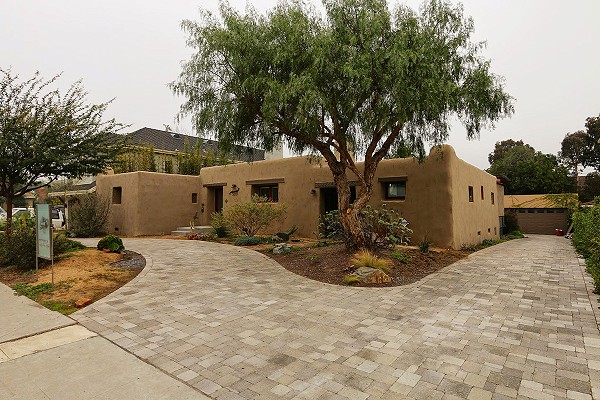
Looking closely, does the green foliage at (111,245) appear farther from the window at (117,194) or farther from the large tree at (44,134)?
the window at (117,194)

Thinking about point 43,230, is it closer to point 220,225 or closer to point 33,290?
point 33,290

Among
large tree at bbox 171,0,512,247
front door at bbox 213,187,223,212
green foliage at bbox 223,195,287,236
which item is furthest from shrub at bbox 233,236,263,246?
front door at bbox 213,187,223,212

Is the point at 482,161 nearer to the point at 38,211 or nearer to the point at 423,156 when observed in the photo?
the point at 423,156

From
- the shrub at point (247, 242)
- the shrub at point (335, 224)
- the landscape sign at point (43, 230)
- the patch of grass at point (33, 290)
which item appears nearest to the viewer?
the patch of grass at point (33, 290)

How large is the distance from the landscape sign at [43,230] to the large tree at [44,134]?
3.12 m

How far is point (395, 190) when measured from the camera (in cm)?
1355

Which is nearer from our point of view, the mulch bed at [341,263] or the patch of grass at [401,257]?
the mulch bed at [341,263]

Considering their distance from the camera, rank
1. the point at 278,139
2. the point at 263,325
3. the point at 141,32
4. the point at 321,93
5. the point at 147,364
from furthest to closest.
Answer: the point at 141,32, the point at 278,139, the point at 321,93, the point at 263,325, the point at 147,364

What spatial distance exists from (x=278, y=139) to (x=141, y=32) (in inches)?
278

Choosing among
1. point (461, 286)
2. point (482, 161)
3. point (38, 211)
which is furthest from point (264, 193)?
point (482, 161)

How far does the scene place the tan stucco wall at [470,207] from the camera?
40.8 feet

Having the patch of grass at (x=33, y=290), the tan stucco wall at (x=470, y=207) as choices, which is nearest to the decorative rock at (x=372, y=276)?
the tan stucco wall at (x=470, y=207)

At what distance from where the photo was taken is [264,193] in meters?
17.1

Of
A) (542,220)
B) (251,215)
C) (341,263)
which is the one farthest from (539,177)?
(341,263)
